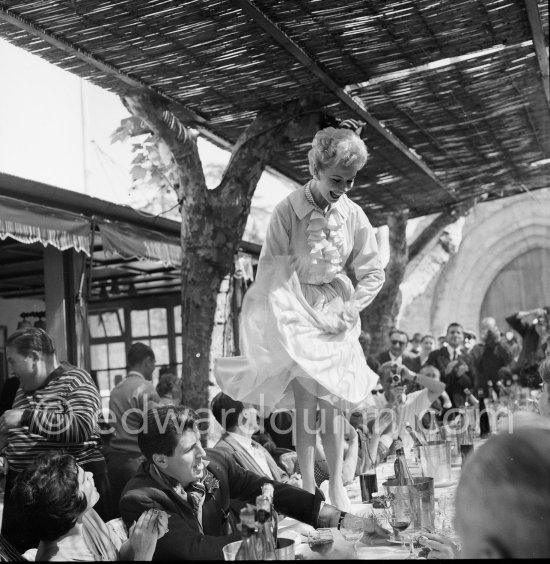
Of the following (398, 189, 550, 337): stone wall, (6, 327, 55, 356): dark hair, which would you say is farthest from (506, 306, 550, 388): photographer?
(398, 189, 550, 337): stone wall

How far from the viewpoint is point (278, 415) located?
6.00 m

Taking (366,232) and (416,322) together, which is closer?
(366,232)

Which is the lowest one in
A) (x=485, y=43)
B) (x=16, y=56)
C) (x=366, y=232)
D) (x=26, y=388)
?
(x=26, y=388)

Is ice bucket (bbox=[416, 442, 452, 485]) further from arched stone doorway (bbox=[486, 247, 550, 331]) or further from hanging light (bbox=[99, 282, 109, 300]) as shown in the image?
arched stone doorway (bbox=[486, 247, 550, 331])

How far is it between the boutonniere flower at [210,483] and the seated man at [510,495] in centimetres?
187

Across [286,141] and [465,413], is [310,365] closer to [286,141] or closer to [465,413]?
[465,413]

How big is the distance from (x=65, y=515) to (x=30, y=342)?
1.42 m

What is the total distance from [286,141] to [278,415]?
75.8 inches

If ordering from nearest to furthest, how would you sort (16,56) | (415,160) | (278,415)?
(278,415)
(415,160)
(16,56)

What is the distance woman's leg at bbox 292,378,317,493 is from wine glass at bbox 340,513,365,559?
0.68m

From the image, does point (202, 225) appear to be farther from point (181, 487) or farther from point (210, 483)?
point (181, 487)

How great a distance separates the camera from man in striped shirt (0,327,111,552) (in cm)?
336

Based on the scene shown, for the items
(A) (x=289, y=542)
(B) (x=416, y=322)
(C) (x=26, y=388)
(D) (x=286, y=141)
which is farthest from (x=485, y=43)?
(B) (x=416, y=322)

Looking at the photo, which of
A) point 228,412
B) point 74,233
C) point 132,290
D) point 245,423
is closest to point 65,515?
point 228,412
